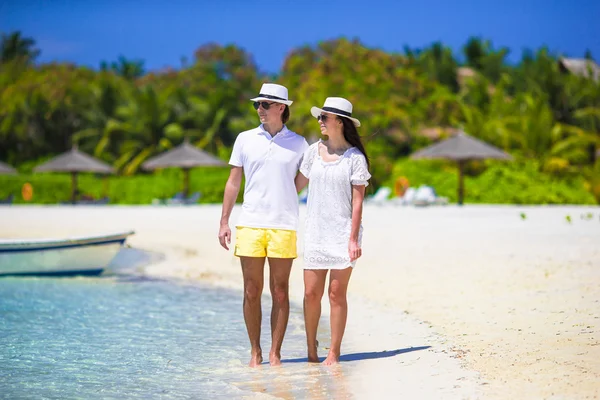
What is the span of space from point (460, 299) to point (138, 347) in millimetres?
3451

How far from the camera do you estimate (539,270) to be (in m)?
10.9

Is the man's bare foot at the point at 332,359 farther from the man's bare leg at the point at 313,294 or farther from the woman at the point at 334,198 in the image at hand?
the woman at the point at 334,198

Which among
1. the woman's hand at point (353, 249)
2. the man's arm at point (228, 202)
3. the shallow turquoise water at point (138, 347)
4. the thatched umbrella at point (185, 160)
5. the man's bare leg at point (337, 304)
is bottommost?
the shallow turquoise water at point (138, 347)

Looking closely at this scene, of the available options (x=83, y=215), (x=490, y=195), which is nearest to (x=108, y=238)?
(x=83, y=215)

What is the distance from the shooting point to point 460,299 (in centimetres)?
928

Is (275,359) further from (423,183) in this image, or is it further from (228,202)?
(423,183)

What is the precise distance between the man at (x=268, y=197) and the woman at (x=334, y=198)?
0.37 ft

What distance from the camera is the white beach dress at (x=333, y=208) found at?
18.8 ft

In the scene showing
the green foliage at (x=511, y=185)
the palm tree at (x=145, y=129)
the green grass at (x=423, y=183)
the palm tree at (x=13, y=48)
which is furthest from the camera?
the palm tree at (x=13, y=48)

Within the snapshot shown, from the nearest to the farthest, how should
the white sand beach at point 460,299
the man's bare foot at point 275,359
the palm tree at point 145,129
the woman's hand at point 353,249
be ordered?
1. the white sand beach at point 460,299
2. the woman's hand at point 353,249
3. the man's bare foot at point 275,359
4. the palm tree at point 145,129

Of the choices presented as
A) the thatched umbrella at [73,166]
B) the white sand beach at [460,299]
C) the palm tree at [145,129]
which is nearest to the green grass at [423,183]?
the thatched umbrella at [73,166]

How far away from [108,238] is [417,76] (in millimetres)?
31290

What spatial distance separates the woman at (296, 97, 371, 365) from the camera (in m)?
5.74

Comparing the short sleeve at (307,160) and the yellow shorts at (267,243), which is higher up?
the short sleeve at (307,160)
